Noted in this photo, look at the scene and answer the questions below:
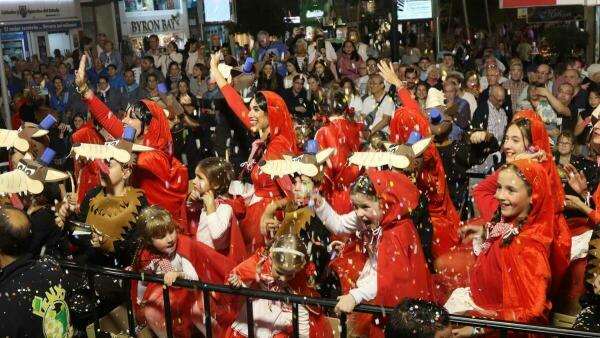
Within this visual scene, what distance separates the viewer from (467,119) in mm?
9406

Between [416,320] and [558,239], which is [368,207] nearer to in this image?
[558,239]

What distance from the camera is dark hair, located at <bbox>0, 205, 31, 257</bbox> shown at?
3992mm

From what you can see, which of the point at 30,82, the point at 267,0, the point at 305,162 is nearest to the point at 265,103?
the point at 305,162

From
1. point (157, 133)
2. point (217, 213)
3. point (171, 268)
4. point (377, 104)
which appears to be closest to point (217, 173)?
point (217, 213)

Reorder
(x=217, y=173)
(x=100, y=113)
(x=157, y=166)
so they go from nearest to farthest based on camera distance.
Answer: (x=217, y=173), (x=157, y=166), (x=100, y=113)

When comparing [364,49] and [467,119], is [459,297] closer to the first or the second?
[467,119]

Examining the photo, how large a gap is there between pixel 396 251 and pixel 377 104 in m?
5.99

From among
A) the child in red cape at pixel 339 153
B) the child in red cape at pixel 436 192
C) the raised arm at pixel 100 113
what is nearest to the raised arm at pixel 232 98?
the child in red cape at pixel 339 153

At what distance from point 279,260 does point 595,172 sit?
278cm

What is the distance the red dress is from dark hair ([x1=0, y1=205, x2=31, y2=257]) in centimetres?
255

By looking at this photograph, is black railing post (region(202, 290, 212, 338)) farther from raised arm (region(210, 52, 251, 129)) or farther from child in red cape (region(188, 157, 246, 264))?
raised arm (region(210, 52, 251, 129))

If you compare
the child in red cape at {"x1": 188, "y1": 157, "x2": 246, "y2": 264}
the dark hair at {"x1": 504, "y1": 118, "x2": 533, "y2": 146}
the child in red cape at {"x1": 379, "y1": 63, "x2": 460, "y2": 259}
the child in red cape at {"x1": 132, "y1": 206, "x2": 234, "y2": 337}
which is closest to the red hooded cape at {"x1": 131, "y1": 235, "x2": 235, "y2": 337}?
the child in red cape at {"x1": 132, "y1": 206, "x2": 234, "y2": 337}

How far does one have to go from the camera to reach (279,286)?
445cm

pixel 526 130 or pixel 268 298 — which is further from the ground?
pixel 526 130
